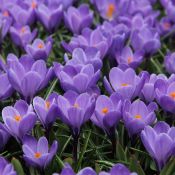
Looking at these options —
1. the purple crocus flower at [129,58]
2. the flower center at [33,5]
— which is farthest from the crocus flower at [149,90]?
the flower center at [33,5]

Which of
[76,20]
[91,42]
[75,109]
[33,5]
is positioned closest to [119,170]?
[75,109]

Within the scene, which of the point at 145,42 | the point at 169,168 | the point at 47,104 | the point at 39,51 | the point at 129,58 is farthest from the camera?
the point at 145,42

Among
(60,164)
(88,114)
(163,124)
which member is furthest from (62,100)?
(163,124)

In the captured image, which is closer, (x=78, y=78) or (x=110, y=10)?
(x=78, y=78)

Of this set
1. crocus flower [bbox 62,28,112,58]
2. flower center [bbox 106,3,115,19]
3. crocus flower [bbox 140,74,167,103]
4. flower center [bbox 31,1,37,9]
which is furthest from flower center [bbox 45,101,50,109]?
flower center [bbox 106,3,115,19]

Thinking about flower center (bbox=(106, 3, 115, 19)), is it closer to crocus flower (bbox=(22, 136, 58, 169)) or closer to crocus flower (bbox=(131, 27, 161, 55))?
crocus flower (bbox=(131, 27, 161, 55))

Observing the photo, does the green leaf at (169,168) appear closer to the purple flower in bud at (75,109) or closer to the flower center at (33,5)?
the purple flower in bud at (75,109)

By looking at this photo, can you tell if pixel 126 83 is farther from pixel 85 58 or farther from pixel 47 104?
pixel 47 104
